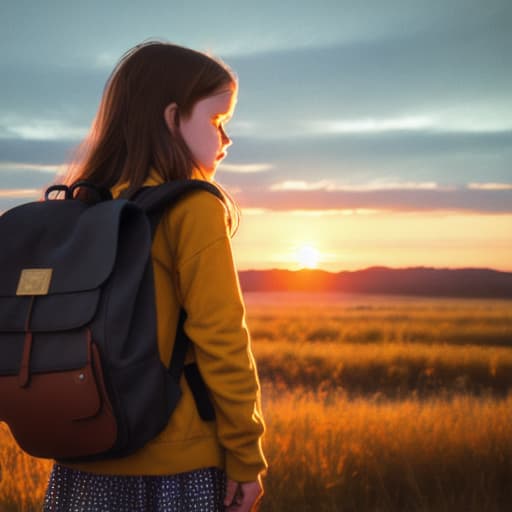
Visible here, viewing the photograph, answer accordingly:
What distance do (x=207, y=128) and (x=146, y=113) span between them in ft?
0.58

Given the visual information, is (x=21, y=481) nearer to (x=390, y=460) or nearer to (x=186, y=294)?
(x=390, y=460)

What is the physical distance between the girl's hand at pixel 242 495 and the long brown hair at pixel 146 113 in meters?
0.86

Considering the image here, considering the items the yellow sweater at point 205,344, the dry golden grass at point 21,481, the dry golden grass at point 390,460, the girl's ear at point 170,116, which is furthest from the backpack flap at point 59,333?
the dry golden grass at point 390,460

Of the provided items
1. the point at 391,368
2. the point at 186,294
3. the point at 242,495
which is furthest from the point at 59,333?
the point at 391,368

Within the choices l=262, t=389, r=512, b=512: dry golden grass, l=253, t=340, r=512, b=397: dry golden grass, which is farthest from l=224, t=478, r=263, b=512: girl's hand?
l=253, t=340, r=512, b=397: dry golden grass

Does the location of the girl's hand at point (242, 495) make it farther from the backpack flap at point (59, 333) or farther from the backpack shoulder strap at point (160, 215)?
the backpack flap at point (59, 333)

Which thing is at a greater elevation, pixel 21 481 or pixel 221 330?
pixel 221 330

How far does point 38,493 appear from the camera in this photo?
3.92 meters

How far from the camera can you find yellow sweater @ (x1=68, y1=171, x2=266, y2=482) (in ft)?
6.81

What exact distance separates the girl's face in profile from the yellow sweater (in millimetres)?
180

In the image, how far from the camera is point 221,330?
2068mm

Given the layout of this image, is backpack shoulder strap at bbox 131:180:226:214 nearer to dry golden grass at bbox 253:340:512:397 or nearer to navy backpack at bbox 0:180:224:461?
navy backpack at bbox 0:180:224:461

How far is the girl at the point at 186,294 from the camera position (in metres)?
2.09

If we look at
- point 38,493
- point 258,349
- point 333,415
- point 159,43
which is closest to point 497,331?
point 258,349
